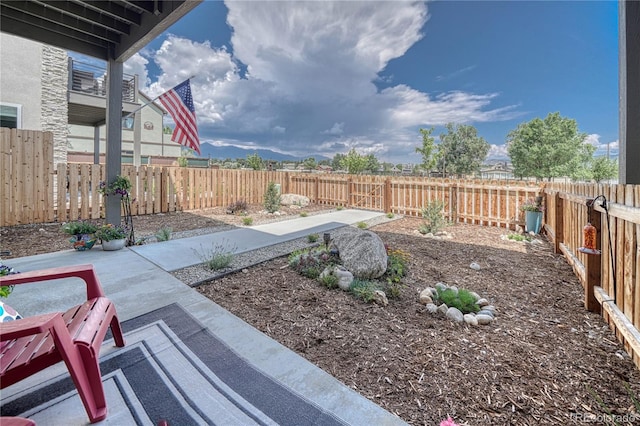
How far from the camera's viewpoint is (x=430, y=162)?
888 inches

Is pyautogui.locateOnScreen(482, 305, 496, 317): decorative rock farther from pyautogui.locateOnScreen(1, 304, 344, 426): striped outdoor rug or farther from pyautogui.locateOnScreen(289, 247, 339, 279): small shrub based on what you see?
pyautogui.locateOnScreen(1, 304, 344, 426): striped outdoor rug

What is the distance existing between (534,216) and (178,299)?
7526 mm

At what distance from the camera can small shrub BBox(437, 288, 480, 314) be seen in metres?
2.83

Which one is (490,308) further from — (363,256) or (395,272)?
(363,256)

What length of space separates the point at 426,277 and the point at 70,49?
683cm

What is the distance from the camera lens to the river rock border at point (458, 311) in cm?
264

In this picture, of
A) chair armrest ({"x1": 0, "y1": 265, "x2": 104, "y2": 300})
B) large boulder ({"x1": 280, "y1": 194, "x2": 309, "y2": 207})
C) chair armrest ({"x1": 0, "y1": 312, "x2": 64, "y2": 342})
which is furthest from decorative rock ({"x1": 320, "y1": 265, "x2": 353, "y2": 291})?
large boulder ({"x1": 280, "y1": 194, "x2": 309, "y2": 207})

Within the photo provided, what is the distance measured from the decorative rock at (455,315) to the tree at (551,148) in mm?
32705

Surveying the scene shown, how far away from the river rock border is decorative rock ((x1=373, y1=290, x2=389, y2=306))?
399 mm

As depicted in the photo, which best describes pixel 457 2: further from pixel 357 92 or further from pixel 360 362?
pixel 360 362

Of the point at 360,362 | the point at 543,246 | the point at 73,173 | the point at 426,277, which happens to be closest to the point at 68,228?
the point at 73,173

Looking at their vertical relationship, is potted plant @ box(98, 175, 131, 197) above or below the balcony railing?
below

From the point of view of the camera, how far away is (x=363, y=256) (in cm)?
363

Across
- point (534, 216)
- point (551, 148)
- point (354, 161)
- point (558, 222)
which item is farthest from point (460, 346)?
point (551, 148)
